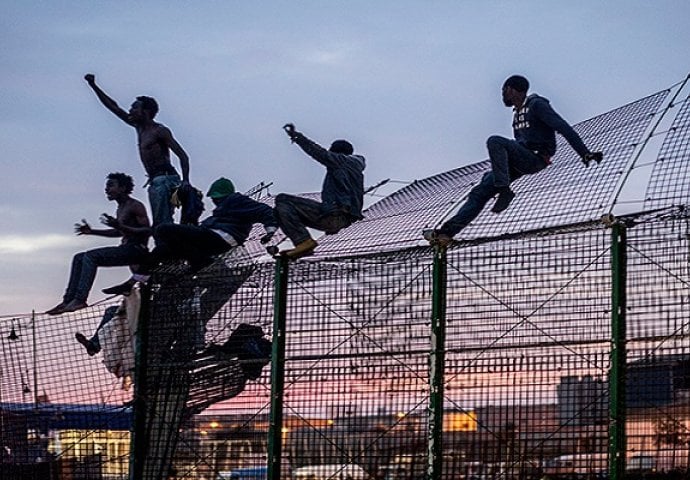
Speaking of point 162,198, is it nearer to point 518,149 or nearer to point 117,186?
point 117,186

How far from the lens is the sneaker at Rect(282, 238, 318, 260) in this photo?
42.5 ft

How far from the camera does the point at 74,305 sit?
1449cm

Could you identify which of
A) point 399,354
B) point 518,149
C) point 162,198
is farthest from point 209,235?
point 518,149

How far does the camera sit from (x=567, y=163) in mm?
12562

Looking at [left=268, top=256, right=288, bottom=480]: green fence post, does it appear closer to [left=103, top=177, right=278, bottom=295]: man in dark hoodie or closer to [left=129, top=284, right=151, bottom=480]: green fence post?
[left=103, top=177, right=278, bottom=295]: man in dark hoodie

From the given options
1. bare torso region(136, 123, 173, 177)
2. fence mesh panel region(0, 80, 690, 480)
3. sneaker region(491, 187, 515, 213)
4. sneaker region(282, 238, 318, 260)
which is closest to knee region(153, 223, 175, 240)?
fence mesh panel region(0, 80, 690, 480)

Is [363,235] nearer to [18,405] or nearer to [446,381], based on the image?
[446,381]

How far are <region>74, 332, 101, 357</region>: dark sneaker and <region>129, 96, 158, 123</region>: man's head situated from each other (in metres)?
2.53

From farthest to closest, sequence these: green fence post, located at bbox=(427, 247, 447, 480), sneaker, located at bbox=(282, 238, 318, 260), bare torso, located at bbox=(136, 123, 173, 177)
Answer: bare torso, located at bbox=(136, 123, 173, 177) < sneaker, located at bbox=(282, 238, 318, 260) < green fence post, located at bbox=(427, 247, 447, 480)

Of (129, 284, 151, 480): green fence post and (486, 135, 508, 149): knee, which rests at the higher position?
(486, 135, 508, 149): knee

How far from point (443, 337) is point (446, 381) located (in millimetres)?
359

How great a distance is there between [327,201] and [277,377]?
2.06m

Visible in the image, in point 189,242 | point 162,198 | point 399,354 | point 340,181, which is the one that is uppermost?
point 162,198

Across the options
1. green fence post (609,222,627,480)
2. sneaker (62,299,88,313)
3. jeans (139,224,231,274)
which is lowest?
green fence post (609,222,627,480)
